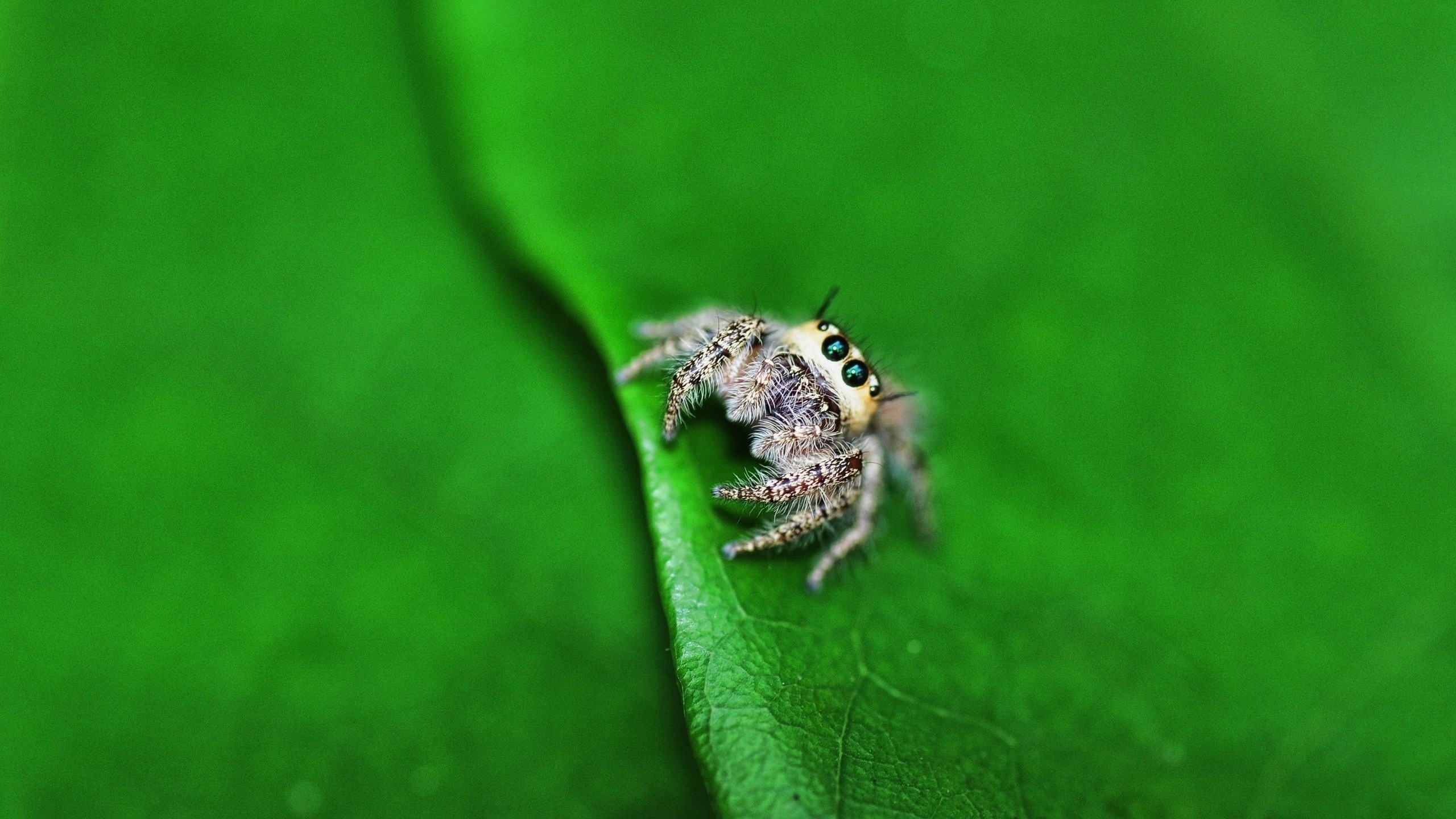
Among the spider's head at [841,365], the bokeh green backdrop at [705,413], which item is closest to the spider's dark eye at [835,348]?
the spider's head at [841,365]

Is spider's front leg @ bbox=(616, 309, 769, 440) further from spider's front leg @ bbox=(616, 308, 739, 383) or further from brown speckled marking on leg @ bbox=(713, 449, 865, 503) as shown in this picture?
brown speckled marking on leg @ bbox=(713, 449, 865, 503)

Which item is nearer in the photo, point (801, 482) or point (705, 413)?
point (801, 482)

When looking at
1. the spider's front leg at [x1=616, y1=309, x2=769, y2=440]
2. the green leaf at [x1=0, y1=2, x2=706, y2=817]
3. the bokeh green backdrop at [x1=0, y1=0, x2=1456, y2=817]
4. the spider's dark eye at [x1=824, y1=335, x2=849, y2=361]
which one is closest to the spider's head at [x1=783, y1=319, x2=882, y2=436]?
the spider's dark eye at [x1=824, y1=335, x2=849, y2=361]

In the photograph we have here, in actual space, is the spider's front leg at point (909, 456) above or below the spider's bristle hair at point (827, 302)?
below

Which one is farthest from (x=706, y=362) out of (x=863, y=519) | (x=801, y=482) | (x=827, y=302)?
(x=863, y=519)

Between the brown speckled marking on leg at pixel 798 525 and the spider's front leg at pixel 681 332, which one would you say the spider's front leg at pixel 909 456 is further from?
the spider's front leg at pixel 681 332

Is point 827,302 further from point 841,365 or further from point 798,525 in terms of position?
point 798,525
